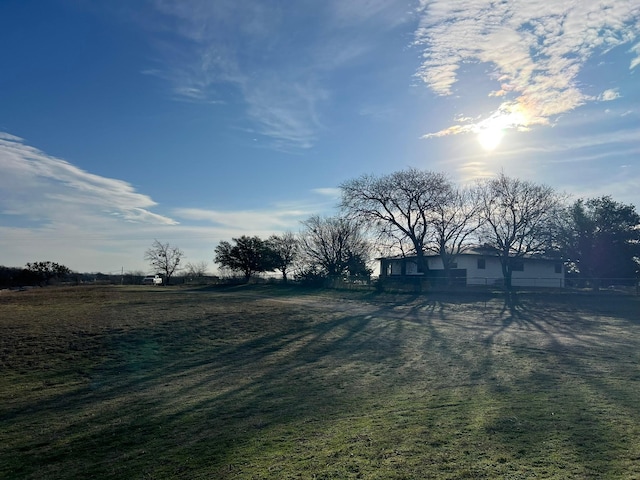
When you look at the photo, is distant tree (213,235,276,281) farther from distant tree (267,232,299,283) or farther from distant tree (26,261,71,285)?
distant tree (26,261,71,285)

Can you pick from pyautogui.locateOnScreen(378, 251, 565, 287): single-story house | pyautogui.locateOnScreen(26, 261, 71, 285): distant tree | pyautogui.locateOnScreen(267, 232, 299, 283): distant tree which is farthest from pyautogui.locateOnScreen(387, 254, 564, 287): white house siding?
pyautogui.locateOnScreen(26, 261, 71, 285): distant tree

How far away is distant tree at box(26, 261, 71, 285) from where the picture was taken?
2827 inches

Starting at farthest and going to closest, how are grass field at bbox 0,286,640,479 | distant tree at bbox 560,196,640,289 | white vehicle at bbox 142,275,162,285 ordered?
white vehicle at bbox 142,275,162,285, distant tree at bbox 560,196,640,289, grass field at bbox 0,286,640,479

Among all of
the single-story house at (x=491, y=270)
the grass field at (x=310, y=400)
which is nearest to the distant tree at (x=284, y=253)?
the single-story house at (x=491, y=270)

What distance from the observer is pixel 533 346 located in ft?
55.1

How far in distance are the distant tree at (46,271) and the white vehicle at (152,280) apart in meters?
12.1

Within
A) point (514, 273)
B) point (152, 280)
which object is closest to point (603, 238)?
point (514, 273)

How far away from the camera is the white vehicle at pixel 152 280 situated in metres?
83.0

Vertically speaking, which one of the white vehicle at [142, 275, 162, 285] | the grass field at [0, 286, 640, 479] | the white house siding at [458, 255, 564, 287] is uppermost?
the white vehicle at [142, 275, 162, 285]

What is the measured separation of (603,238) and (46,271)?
75175mm

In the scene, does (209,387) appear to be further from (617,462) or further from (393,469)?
(617,462)

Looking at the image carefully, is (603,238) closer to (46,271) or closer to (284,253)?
(284,253)

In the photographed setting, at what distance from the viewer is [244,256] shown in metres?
79.9

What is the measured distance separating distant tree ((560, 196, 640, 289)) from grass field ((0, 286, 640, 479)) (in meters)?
32.1
